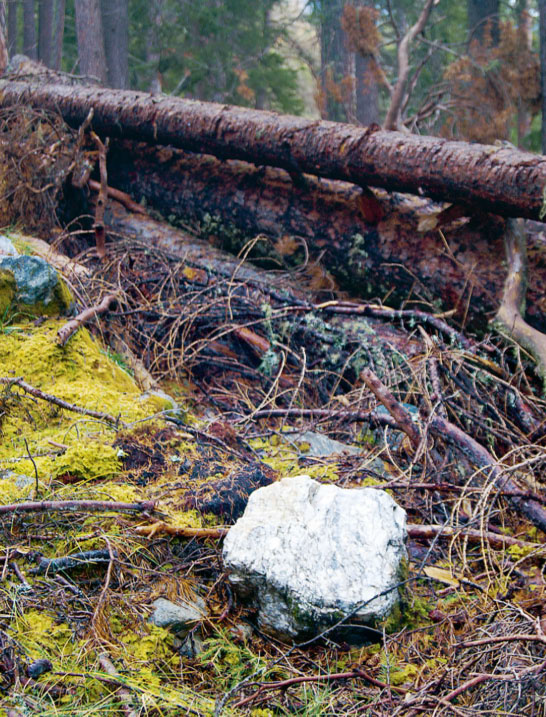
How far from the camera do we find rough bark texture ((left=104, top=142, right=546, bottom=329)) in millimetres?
A: 3986

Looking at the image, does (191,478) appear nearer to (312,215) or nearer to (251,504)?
(251,504)

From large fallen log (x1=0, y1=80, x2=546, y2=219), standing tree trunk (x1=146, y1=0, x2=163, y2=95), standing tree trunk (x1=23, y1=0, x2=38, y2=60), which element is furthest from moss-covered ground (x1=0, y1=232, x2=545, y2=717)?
standing tree trunk (x1=23, y1=0, x2=38, y2=60)

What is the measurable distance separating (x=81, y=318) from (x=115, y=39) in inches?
362

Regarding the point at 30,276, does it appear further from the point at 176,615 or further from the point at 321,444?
the point at 176,615

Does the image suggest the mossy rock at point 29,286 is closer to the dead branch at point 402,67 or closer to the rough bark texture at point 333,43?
the dead branch at point 402,67

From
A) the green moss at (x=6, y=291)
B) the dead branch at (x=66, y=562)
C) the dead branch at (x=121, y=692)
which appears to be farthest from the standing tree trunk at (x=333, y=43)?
the dead branch at (x=121, y=692)

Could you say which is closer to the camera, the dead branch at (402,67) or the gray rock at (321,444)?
the gray rock at (321,444)

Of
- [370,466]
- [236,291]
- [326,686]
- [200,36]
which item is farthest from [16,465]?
[200,36]

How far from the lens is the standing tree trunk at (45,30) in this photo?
1121cm

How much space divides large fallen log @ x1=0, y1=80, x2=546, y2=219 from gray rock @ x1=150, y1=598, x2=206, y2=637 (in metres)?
3.11

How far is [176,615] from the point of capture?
1704mm

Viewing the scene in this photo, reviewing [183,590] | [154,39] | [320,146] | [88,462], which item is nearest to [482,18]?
[154,39]

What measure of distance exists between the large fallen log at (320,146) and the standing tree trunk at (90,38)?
460cm

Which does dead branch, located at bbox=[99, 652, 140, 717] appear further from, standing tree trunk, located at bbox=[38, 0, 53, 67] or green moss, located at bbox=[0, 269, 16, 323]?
standing tree trunk, located at bbox=[38, 0, 53, 67]
